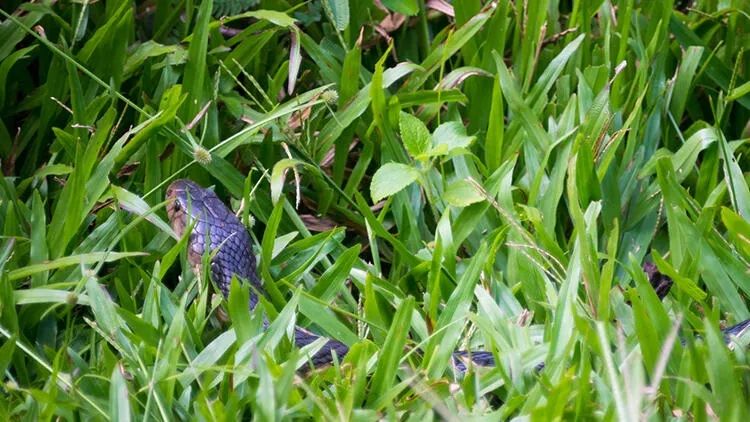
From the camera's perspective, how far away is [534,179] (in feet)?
9.53

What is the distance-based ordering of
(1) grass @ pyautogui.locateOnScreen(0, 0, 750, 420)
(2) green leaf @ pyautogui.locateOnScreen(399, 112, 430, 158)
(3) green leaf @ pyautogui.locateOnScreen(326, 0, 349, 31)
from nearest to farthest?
(1) grass @ pyautogui.locateOnScreen(0, 0, 750, 420), (2) green leaf @ pyautogui.locateOnScreen(399, 112, 430, 158), (3) green leaf @ pyautogui.locateOnScreen(326, 0, 349, 31)

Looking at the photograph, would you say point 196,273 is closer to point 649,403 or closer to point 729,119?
point 649,403

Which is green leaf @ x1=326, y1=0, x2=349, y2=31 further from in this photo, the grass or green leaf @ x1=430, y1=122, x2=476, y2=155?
green leaf @ x1=430, y1=122, x2=476, y2=155

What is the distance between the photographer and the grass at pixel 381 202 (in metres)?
2.19

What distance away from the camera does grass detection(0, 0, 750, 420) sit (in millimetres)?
2193

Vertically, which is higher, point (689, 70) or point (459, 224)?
point (689, 70)

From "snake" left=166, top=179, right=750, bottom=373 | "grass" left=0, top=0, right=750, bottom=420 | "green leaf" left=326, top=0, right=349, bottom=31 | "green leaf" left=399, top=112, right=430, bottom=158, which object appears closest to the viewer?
"grass" left=0, top=0, right=750, bottom=420

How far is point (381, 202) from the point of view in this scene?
3.09m

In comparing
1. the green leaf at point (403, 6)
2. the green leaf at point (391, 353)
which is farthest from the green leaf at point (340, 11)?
the green leaf at point (391, 353)

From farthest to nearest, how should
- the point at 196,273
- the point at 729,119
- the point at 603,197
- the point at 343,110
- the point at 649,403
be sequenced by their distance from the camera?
1. the point at 729,119
2. the point at 343,110
3. the point at 603,197
4. the point at 196,273
5. the point at 649,403

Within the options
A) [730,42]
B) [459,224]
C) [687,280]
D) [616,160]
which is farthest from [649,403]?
[730,42]

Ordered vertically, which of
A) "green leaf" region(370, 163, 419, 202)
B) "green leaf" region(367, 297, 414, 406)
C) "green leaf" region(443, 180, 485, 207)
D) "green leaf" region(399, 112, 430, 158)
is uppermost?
"green leaf" region(399, 112, 430, 158)

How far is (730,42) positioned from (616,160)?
2.20ft

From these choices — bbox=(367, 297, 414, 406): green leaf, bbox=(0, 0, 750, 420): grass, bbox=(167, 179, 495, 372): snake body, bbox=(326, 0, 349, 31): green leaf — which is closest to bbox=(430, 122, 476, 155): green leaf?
bbox=(0, 0, 750, 420): grass
